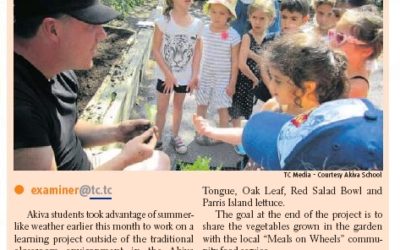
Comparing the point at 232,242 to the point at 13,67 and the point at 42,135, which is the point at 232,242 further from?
the point at 13,67

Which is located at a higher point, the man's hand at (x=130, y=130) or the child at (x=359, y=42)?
the child at (x=359, y=42)

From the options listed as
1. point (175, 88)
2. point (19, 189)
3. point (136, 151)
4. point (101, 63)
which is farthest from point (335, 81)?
point (101, 63)

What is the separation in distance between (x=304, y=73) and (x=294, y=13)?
709 millimetres

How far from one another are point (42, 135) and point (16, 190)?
0.51 m

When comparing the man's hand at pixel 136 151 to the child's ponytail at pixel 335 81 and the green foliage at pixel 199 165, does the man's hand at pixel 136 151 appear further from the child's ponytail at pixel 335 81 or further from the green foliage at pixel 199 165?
the child's ponytail at pixel 335 81

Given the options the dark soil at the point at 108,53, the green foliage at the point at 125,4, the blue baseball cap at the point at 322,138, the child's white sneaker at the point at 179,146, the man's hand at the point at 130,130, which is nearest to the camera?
the blue baseball cap at the point at 322,138

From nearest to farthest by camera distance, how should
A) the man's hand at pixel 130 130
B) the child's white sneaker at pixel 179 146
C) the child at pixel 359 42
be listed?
the child at pixel 359 42, the man's hand at pixel 130 130, the child's white sneaker at pixel 179 146

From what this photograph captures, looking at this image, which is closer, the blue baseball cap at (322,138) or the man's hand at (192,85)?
the blue baseball cap at (322,138)

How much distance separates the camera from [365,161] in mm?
1935

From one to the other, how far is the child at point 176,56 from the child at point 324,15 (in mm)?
509

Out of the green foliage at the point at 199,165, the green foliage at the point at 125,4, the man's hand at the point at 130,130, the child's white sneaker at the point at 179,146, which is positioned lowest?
the green foliage at the point at 199,165

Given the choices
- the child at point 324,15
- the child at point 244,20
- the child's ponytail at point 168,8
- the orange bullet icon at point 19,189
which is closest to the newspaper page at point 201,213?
the orange bullet icon at point 19,189

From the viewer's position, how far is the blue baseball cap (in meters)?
1.83

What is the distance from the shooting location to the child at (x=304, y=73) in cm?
192
